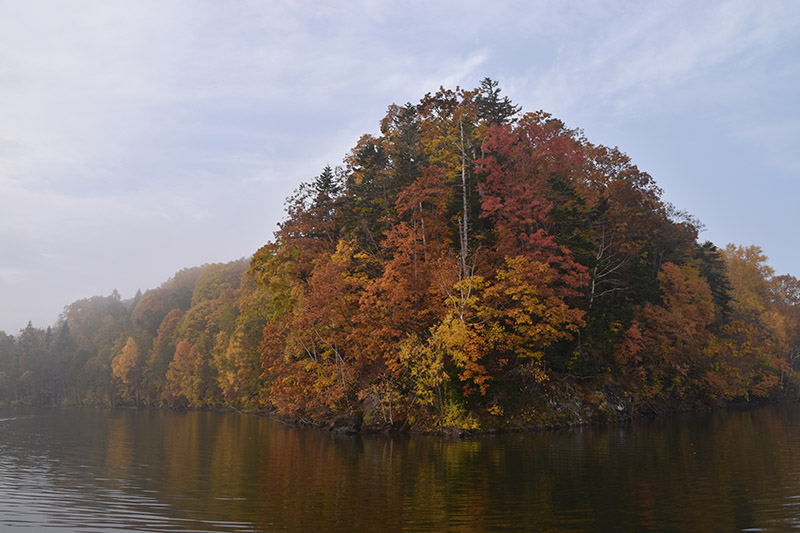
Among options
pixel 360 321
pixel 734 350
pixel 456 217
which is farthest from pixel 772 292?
pixel 360 321

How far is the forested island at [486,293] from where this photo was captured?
31.7 m

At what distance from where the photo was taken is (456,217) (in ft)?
117

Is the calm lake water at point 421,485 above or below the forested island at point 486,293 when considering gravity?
below

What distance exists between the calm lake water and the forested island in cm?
586

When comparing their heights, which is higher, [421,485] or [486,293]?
[486,293]

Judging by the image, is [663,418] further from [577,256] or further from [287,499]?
[287,499]

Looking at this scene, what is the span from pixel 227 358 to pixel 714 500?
62308 millimetres

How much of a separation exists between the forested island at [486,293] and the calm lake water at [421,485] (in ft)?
19.2

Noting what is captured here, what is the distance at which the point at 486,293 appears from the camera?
29922 mm

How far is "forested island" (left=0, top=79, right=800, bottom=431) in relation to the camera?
3166 cm

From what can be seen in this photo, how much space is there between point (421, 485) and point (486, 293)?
639 inches

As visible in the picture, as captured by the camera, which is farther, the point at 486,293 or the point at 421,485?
the point at 486,293

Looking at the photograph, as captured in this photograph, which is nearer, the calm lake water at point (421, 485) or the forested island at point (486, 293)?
the calm lake water at point (421, 485)

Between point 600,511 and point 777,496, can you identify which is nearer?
point 600,511
